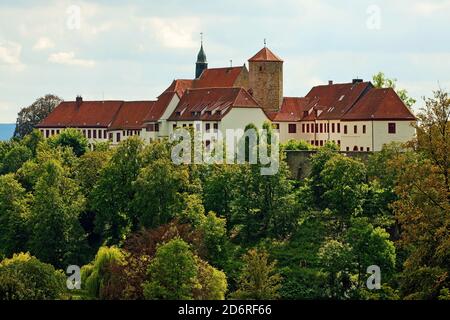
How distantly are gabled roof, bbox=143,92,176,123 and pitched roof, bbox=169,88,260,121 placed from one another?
3.52ft

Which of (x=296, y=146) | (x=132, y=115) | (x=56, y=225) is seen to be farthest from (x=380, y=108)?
(x=132, y=115)

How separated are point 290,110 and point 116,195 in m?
26.5

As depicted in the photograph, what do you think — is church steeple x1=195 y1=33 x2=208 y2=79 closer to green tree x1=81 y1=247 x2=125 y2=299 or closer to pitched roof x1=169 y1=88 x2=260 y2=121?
pitched roof x1=169 y1=88 x2=260 y2=121

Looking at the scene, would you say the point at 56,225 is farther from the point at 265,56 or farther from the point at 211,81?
the point at 211,81

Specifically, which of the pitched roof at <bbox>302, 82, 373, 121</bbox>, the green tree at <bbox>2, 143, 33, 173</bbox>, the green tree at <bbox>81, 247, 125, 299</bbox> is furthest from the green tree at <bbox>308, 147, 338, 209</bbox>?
the green tree at <bbox>2, 143, 33, 173</bbox>

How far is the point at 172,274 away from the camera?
5153 centimetres

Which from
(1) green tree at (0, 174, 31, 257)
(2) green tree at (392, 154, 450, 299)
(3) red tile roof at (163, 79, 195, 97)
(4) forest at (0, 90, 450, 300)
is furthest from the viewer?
(3) red tile roof at (163, 79, 195, 97)

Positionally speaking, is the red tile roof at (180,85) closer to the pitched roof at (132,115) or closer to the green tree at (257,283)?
the pitched roof at (132,115)

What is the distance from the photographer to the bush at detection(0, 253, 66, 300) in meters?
51.2

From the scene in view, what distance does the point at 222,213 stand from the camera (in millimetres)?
73062

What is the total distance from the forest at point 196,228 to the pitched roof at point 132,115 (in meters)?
23.2

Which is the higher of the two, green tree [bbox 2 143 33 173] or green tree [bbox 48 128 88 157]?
green tree [bbox 48 128 88 157]

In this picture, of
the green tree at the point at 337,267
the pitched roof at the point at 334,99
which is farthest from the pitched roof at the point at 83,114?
the green tree at the point at 337,267

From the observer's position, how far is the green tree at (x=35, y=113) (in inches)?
5221
